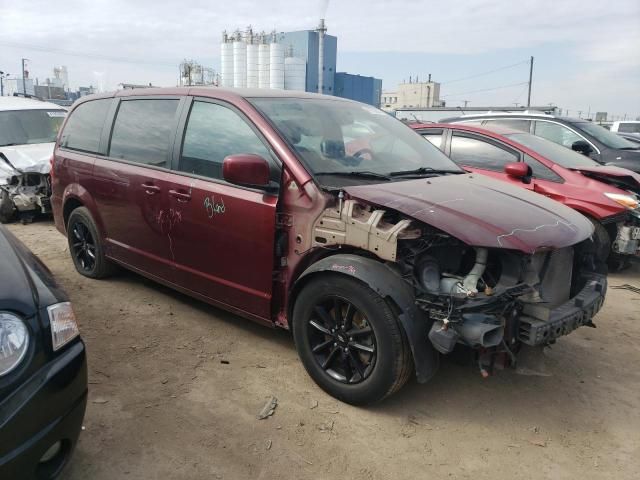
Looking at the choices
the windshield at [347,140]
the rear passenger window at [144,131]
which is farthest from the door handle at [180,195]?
the windshield at [347,140]

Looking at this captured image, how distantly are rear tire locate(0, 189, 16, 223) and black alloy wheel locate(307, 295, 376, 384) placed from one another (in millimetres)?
6626

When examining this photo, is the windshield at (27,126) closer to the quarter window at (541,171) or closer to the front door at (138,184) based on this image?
the front door at (138,184)

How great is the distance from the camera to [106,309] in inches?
172

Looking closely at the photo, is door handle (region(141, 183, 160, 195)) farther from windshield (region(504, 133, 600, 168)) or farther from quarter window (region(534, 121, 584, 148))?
quarter window (region(534, 121, 584, 148))

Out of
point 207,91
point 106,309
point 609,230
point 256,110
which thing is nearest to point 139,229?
point 106,309

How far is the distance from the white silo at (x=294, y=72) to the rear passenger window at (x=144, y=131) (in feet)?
92.8

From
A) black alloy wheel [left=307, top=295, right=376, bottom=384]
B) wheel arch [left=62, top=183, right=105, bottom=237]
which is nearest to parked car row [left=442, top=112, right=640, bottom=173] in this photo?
wheel arch [left=62, top=183, right=105, bottom=237]

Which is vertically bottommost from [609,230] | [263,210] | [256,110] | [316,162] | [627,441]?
[627,441]

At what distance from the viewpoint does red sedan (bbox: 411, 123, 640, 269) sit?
5.31 m

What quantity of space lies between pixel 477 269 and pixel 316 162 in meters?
1.18

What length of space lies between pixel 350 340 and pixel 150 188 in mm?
2016

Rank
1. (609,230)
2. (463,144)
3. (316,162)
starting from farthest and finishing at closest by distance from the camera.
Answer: (463,144) → (609,230) → (316,162)

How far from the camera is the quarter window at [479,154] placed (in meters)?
5.95

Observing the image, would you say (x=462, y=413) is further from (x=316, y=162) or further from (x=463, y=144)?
(x=463, y=144)
